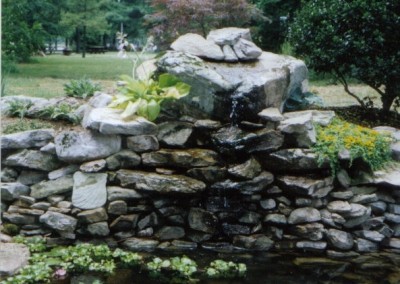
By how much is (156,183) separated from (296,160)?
142cm

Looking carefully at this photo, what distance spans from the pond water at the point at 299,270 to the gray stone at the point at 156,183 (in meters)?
0.63

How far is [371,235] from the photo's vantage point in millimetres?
5160

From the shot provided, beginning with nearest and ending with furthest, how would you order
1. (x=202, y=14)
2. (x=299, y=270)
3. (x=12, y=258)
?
1. (x=12, y=258)
2. (x=299, y=270)
3. (x=202, y=14)

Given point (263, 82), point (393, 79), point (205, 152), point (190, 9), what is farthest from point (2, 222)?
point (190, 9)

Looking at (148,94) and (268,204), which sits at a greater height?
(148,94)

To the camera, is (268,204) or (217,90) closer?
(268,204)

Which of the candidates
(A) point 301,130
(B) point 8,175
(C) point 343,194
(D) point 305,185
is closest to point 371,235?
(C) point 343,194

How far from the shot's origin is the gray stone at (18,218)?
491 centimetres

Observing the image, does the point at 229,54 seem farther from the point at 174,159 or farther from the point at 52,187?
the point at 52,187

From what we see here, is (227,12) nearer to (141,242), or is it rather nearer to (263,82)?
(263,82)

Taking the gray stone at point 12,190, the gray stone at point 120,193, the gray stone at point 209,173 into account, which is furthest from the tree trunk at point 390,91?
the gray stone at point 12,190

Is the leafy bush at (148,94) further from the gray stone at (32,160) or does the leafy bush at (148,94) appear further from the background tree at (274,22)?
the background tree at (274,22)

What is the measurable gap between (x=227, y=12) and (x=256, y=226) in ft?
28.4

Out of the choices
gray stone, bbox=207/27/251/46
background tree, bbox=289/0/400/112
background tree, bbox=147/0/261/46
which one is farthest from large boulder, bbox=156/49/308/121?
background tree, bbox=147/0/261/46
